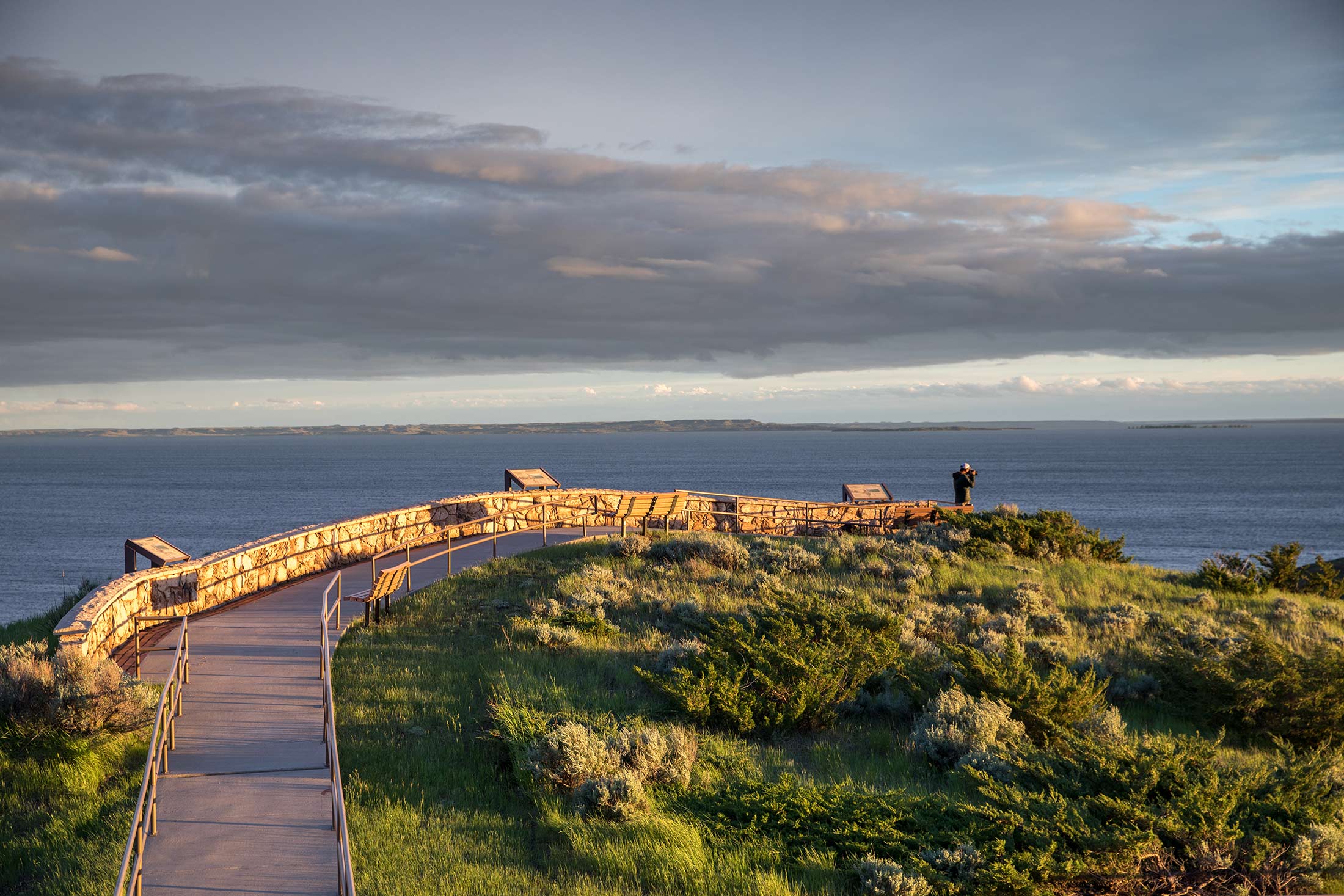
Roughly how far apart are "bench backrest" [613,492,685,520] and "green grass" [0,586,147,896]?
12.2 meters

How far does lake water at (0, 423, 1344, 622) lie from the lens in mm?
65312

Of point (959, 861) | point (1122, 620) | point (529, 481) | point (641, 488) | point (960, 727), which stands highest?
point (529, 481)

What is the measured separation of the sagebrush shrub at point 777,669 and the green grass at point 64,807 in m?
4.84

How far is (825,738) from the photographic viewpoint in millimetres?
9773

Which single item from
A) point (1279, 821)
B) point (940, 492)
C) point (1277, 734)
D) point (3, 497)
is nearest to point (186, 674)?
point (1279, 821)

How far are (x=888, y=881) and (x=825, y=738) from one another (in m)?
3.92

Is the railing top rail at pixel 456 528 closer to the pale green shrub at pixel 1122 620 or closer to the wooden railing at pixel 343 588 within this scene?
the wooden railing at pixel 343 588

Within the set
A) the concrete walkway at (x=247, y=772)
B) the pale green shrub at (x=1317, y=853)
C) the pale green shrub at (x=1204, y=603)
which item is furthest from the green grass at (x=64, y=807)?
the pale green shrub at (x=1204, y=603)

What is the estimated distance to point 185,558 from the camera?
1337 cm

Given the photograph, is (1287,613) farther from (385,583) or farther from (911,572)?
(385,583)

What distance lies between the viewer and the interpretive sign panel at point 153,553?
12852 millimetres

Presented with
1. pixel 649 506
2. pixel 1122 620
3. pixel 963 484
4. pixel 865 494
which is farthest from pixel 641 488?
pixel 1122 620

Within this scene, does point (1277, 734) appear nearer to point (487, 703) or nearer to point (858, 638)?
point (858, 638)

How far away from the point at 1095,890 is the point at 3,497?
433 feet
